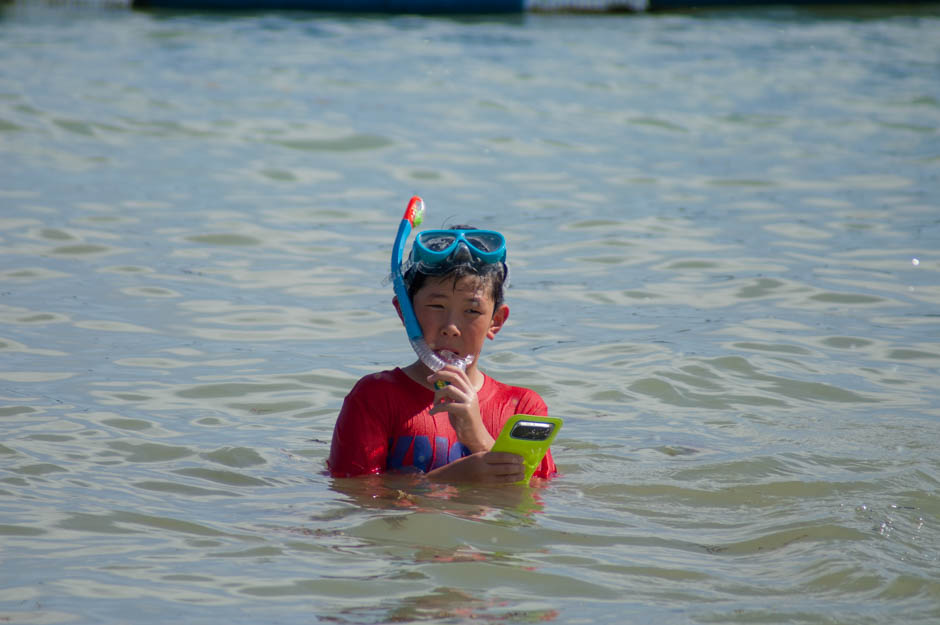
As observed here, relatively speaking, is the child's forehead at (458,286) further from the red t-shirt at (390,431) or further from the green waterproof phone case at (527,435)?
the green waterproof phone case at (527,435)

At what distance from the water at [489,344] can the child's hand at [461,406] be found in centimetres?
26

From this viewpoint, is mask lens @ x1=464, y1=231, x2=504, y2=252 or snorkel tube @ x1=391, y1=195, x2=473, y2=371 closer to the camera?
snorkel tube @ x1=391, y1=195, x2=473, y2=371

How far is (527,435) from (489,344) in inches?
109

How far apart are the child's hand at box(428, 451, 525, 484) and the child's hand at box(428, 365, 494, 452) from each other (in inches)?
2.1

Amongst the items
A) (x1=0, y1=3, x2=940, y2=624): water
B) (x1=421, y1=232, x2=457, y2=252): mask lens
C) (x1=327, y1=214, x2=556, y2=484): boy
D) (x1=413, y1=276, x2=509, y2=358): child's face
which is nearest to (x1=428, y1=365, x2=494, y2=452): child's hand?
(x1=327, y1=214, x2=556, y2=484): boy

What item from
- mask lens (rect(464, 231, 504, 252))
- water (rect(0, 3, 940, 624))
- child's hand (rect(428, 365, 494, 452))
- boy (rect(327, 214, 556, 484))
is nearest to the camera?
water (rect(0, 3, 940, 624))

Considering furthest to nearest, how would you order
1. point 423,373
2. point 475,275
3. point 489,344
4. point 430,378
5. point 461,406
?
point 489,344 → point 423,373 → point 475,275 → point 430,378 → point 461,406

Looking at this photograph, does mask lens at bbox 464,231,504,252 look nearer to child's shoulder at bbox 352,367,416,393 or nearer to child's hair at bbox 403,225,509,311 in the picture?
child's hair at bbox 403,225,509,311

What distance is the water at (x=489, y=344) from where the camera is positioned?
3.73 metres

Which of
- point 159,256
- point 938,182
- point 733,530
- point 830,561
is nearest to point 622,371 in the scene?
point 733,530

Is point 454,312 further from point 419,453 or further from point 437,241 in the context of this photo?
point 419,453

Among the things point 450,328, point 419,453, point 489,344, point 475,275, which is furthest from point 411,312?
point 489,344

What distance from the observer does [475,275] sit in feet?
14.0

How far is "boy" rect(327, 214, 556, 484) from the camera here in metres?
4.25
